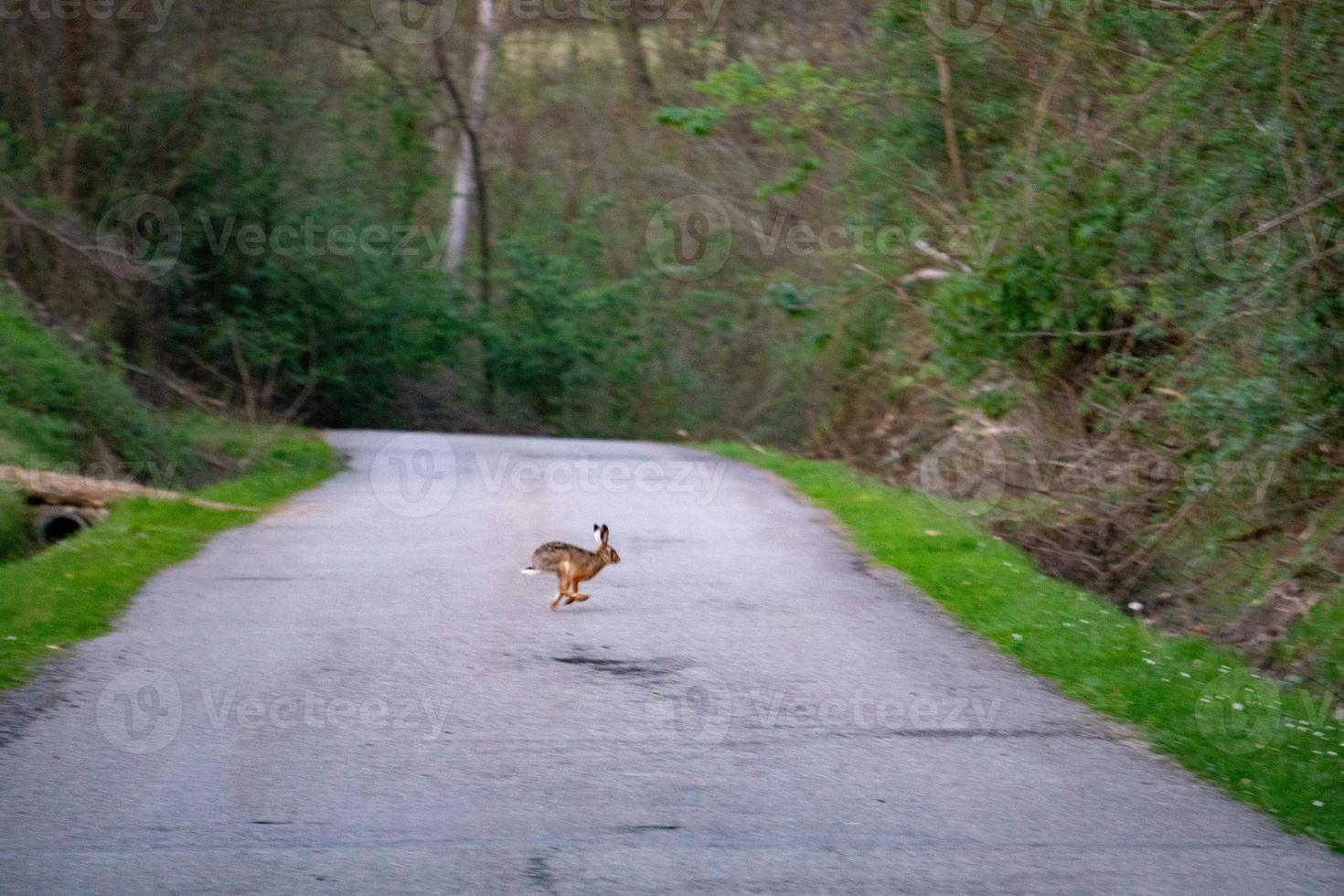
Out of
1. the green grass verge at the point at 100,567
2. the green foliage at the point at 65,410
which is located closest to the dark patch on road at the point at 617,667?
the green grass verge at the point at 100,567

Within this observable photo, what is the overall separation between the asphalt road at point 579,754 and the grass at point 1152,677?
230 millimetres

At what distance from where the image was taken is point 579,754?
7.17m

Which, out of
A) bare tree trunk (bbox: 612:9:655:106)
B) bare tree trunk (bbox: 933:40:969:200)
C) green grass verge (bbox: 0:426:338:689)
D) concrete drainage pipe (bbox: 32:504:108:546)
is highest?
bare tree trunk (bbox: 612:9:655:106)

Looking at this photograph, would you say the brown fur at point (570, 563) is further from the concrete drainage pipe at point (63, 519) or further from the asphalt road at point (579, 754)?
the concrete drainage pipe at point (63, 519)

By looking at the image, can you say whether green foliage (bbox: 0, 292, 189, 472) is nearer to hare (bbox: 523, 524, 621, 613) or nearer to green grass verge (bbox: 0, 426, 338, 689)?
green grass verge (bbox: 0, 426, 338, 689)

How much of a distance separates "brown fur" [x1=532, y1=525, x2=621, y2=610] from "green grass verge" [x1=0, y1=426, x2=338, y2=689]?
115 inches

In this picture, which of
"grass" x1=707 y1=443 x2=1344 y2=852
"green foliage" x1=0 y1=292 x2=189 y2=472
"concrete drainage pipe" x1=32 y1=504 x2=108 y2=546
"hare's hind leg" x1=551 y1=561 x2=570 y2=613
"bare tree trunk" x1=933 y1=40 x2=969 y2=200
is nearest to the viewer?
"grass" x1=707 y1=443 x2=1344 y2=852

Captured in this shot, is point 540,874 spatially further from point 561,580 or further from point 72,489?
point 72,489

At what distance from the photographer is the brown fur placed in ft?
34.4

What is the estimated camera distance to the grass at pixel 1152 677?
6.88 m

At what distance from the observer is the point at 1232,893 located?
5.54 meters

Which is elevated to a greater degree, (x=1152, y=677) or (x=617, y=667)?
(x=1152, y=677)

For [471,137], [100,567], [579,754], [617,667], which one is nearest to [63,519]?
[100,567]

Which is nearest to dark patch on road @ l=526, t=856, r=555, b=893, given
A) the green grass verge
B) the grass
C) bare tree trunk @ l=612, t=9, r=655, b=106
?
the grass
